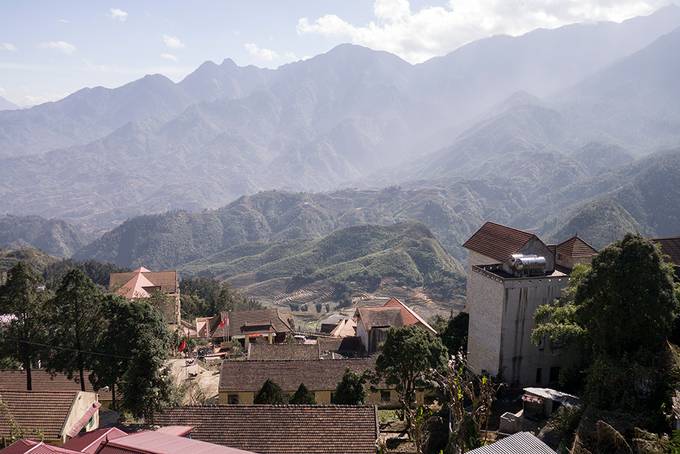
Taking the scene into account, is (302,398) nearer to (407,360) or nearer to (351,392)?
(351,392)

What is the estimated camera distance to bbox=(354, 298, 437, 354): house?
48.3 meters

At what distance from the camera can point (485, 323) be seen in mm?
30922

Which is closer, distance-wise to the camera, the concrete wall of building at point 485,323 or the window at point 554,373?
the concrete wall of building at point 485,323

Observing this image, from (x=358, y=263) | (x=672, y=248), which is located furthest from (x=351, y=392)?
(x=358, y=263)

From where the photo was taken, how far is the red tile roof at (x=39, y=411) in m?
20.5

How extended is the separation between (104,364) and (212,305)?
188ft

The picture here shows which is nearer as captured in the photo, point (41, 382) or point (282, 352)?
point (41, 382)

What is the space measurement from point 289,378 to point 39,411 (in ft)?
48.1

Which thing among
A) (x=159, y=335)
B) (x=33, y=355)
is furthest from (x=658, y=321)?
(x=33, y=355)

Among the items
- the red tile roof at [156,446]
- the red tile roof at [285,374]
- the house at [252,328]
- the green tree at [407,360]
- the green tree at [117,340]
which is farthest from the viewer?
the house at [252,328]

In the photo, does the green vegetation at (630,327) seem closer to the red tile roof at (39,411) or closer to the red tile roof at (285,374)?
the red tile roof at (285,374)

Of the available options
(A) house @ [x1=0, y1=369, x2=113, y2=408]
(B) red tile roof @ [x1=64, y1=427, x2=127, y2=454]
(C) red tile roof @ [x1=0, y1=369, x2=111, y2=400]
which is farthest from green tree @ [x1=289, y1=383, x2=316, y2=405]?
(B) red tile roof @ [x1=64, y1=427, x2=127, y2=454]

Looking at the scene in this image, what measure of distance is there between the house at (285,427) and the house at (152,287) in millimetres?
30173

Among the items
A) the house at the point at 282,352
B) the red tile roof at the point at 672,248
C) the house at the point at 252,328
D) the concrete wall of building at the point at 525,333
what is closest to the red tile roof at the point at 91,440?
the concrete wall of building at the point at 525,333
